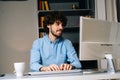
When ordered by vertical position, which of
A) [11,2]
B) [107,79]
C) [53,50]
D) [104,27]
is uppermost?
[11,2]

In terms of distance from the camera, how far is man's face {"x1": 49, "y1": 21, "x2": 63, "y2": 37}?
2357 millimetres

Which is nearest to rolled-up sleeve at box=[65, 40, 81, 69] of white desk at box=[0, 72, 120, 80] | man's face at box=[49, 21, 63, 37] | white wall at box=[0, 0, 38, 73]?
man's face at box=[49, 21, 63, 37]

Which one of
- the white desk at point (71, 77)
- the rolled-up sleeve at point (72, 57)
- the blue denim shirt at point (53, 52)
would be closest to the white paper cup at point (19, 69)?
the white desk at point (71, 77)

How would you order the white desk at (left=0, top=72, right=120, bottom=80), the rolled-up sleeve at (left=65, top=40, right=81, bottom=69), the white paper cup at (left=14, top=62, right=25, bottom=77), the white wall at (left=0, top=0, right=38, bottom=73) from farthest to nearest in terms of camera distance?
the white wall at (left=0, top=0, right=38, bottom=73) < the rolled-up sleeve at (left=65, top=40, right=81, bottom=69) < the white paper cup at (left=14, top=62, right=25, bottom=77) < the white desk at (left=0, top=72, right=120, bottom=80)

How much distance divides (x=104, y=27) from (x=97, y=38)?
0.34 feet

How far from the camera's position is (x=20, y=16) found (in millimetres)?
4195

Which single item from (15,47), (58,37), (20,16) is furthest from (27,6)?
(58,37)

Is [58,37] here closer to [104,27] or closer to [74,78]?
[104,27]

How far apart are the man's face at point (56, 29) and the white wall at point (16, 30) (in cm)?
177

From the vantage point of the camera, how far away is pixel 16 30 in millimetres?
4176

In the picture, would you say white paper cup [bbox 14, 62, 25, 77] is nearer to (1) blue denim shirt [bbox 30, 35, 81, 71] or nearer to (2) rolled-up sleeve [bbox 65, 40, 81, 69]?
(1) blue denim shirt [bbox 30, 35, 81, 71]

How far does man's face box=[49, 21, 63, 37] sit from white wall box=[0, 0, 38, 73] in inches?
69.5

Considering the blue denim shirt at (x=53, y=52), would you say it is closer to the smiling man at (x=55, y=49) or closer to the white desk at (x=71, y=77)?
the smiling man at (x=55, y=49)

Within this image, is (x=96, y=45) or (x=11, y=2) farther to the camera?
(x=11, y=2)
